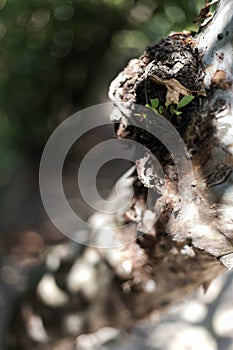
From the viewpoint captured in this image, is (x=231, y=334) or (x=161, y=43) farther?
(x=231, y=334)

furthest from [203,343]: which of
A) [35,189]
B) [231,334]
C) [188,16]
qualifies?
[188,16]

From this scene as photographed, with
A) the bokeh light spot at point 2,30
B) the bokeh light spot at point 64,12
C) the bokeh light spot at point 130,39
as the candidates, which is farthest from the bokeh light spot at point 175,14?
the bokeh light spot at point 2,30

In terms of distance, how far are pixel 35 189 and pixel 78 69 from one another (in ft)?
2.05

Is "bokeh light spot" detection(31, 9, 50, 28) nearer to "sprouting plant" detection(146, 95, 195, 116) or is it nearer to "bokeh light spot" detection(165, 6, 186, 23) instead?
"bokeh light spot" detection(165, 6, 186, 23)

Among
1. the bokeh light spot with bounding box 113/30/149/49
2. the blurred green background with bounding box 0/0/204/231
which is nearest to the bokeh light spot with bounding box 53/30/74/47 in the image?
the blurred green background with bounding box 0/0/204/231

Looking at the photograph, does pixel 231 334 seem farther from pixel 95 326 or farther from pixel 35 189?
pixel 35 189

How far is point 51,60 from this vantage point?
6.04 ft

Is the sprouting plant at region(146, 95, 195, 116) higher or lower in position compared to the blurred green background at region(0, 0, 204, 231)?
higher

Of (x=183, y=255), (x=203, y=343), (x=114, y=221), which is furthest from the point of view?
(x=203, y=343)

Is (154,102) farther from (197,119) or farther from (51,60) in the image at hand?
(51,60)

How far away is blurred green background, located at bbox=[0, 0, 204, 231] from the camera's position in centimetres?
153

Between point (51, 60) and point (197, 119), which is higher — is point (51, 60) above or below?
below

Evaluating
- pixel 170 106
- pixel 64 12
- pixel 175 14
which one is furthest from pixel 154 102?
pixel 64 12

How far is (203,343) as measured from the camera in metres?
1.90
